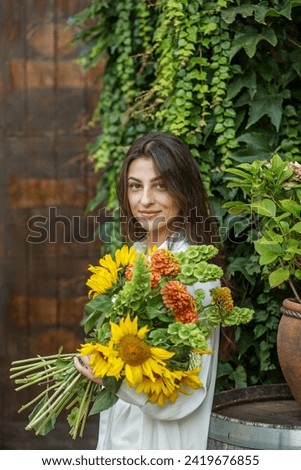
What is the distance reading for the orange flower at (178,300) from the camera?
1915mm

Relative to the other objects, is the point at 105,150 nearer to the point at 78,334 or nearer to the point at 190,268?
the point at 78,334

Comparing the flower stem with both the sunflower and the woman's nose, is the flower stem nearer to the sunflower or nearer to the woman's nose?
the sunflower

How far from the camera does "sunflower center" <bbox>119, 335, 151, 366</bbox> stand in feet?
6.15

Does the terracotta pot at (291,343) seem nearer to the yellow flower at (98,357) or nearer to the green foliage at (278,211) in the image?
the green foliage at (278,211)

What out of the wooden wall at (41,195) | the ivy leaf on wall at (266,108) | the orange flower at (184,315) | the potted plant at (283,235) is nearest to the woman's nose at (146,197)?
the potted plant at (283,235)

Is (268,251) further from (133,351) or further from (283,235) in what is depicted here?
(133,351)

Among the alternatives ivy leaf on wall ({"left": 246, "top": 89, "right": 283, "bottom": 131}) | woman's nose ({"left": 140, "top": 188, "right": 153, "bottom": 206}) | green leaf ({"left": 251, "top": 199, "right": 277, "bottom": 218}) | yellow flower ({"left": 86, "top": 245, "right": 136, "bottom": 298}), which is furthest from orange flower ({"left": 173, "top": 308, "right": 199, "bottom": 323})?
ivy leaf on wall ({"left": 246, "top": 89, "right": 283, "bottom": 131})

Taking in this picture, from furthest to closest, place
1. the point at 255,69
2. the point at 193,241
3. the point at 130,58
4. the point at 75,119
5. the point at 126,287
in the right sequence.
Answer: the point at 75,119
the point at 130,58
the point at 255,69
the point at 193,241
the point at 126,287

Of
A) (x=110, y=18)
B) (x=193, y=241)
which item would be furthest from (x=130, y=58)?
(x=193, y=241)

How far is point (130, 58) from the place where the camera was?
3352mm

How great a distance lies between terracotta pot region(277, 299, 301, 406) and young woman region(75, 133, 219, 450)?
18cm
